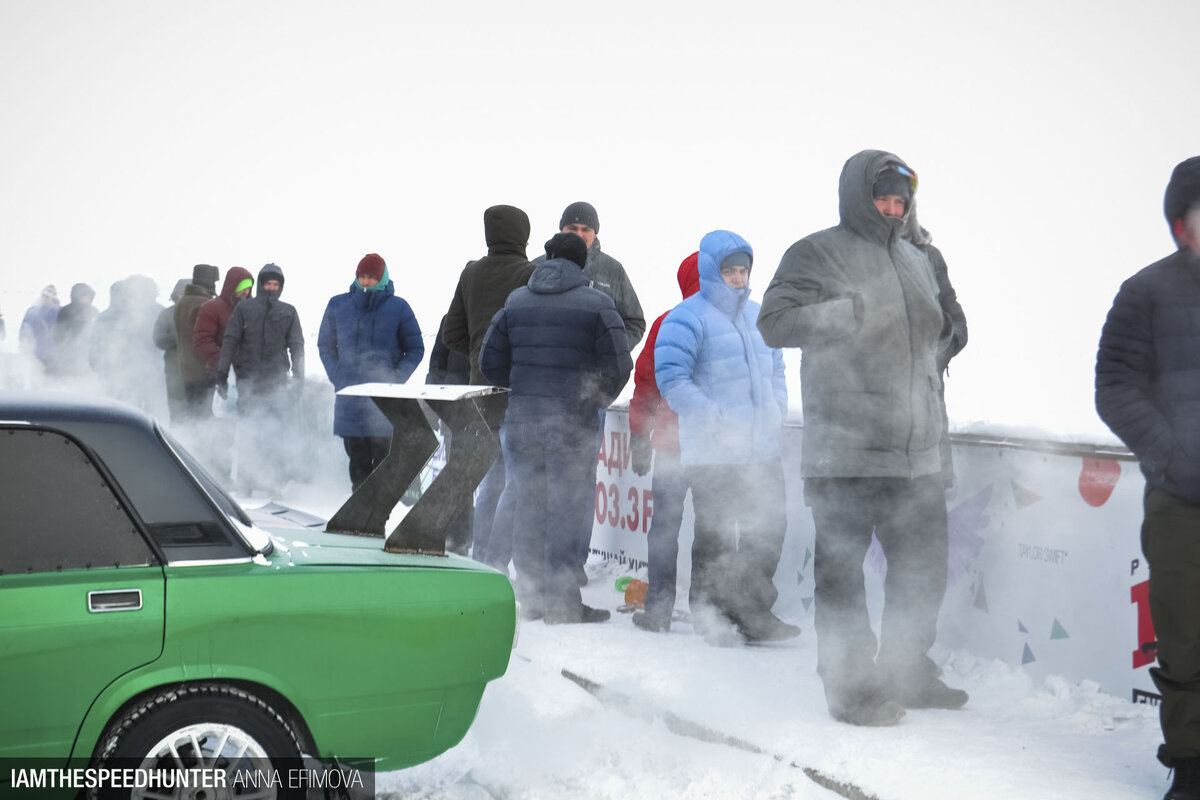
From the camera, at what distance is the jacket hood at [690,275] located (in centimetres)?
650

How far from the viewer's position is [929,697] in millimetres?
4805

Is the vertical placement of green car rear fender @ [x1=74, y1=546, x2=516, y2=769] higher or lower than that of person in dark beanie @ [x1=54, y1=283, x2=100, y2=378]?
lower

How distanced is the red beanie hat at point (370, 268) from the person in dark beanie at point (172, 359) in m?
4.06

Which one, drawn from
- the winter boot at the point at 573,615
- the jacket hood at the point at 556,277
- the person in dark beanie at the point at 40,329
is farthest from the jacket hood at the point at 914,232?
the person in dark beanie at the point at 40,329

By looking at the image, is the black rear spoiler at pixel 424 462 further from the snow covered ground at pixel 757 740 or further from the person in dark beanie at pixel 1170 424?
the person in dark beanie at pixel 1170 424

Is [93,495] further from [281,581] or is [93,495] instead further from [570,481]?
[570,481]

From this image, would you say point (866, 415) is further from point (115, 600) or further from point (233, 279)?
point (233, 279)

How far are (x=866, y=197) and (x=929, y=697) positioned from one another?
1967 millimetres

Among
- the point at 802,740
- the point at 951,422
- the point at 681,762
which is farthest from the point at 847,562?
the point at 951,422

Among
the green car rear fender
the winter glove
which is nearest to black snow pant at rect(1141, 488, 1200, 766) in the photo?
the green car rear fender

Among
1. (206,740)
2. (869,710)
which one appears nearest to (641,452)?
(869,710)

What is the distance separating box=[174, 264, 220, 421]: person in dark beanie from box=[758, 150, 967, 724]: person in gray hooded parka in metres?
8.36

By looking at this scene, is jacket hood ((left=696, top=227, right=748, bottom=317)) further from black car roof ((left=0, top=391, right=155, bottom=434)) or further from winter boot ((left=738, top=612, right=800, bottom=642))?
black car roof ((left=0, top=391, right=155, bottom=434))

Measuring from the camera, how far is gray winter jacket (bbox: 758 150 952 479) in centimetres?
450
